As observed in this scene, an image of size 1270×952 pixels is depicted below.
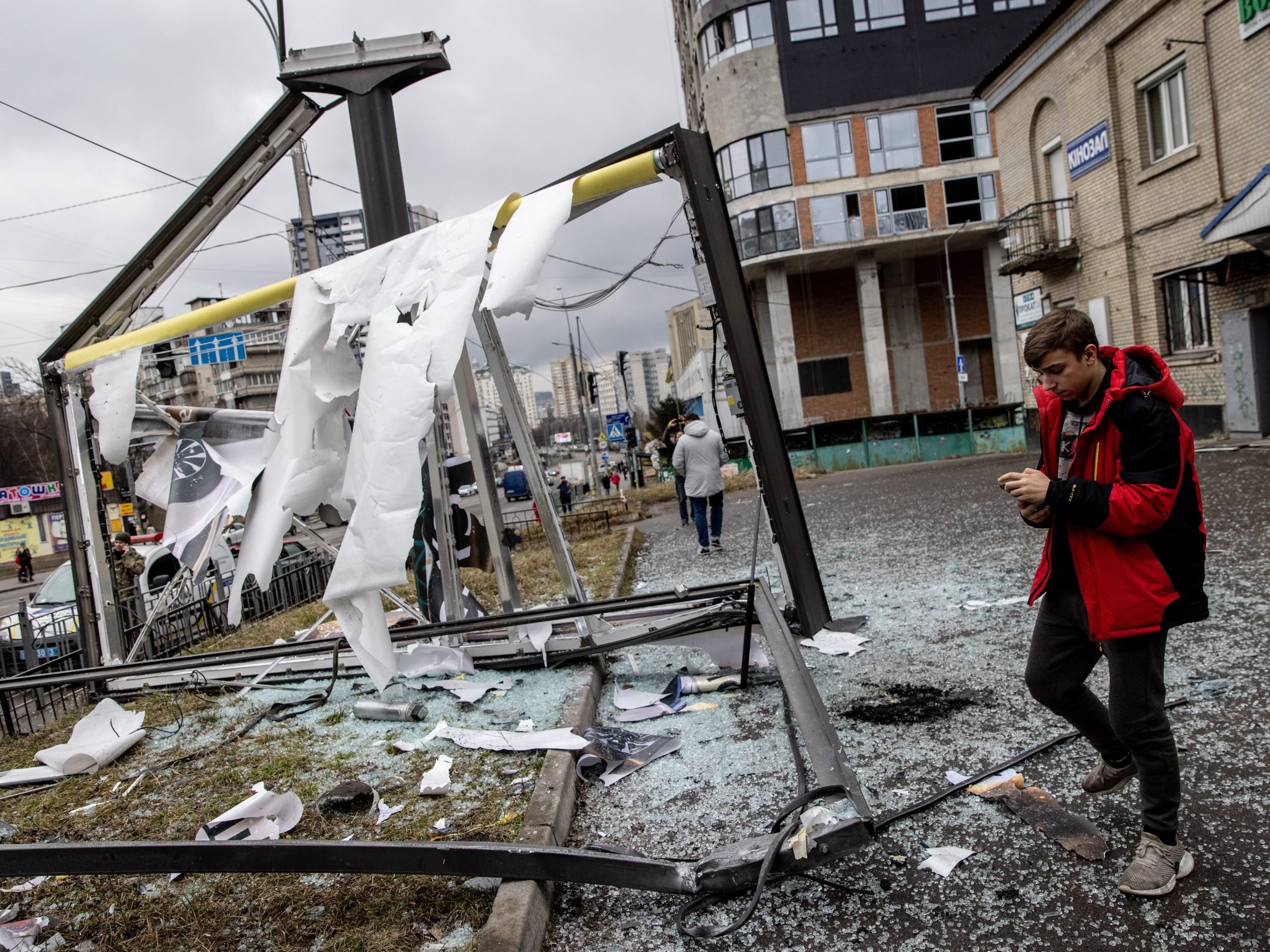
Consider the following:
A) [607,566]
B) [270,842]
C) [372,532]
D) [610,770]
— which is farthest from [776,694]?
[607,566]

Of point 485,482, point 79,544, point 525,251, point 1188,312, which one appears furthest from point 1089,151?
point 79,544

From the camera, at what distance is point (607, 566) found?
10.5 meters

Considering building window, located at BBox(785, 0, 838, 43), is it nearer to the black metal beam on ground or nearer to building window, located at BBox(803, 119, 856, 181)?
building window, located at BBox(803, 119, 856, 181)

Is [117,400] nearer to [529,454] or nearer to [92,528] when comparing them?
[92,528]

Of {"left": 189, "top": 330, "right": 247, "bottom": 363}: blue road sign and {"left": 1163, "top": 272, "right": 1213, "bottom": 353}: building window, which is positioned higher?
{"left": 189, "top": 330, "right": 247, "bottom": 363}: blue road sign

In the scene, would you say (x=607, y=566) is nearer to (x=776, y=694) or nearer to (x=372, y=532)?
(x=776, y=694)

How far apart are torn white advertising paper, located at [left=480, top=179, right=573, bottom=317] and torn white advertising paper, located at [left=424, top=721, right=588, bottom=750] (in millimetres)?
2130

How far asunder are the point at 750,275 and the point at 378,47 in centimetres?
3215

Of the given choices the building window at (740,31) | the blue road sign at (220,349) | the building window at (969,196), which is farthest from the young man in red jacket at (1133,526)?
the building window at (969,196)

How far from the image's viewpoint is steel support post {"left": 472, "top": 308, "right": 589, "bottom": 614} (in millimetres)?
5168

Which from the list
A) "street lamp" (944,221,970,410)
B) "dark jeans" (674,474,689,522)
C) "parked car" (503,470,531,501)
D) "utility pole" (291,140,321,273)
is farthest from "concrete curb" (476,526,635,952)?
"parked car" (503,470,531,501)

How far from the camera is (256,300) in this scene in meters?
5.08

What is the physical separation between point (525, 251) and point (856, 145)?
115 feet

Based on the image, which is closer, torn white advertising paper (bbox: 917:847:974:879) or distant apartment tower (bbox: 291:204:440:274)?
torn white advertising paper (bbox: 917:847:974:879)
